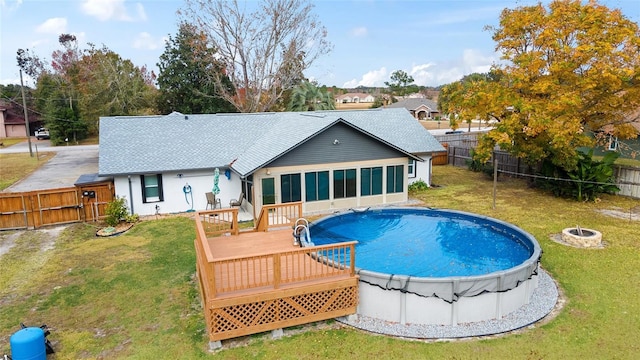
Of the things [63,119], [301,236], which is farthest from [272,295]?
[63,119]

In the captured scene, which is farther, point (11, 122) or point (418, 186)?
point (11, 122)

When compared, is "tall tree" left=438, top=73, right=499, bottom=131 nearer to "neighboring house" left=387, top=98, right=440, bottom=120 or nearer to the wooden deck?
the wooden deck

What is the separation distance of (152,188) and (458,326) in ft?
43.9

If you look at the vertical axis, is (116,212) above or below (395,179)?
below

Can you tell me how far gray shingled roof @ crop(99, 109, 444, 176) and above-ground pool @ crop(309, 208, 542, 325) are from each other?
160 inches

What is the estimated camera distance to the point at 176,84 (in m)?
38.4

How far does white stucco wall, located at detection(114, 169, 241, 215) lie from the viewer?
17.0 meters

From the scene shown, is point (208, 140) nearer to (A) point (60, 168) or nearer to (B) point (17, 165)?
(A) point (60, 168)

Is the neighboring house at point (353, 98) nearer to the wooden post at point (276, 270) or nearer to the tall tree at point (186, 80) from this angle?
the tall tree at point (186, 80)

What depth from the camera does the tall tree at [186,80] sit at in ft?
123

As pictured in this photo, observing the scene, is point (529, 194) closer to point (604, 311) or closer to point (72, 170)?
point (604, 311)

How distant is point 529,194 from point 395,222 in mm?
9320

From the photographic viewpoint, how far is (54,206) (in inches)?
627

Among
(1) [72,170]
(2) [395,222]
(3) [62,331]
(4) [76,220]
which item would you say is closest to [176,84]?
(1) [72,170]
